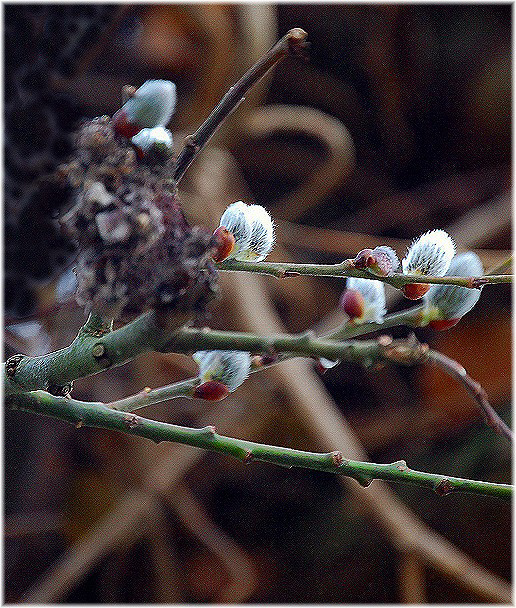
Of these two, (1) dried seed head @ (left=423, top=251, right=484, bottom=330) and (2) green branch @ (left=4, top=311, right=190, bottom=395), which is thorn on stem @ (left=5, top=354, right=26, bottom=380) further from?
(1) dried seed head @ (left=423, top=251, right=484, bottom=330)

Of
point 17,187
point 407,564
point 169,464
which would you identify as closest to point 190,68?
point 17,187

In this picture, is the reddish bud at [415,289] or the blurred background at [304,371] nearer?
the reddish bud at [415,289]

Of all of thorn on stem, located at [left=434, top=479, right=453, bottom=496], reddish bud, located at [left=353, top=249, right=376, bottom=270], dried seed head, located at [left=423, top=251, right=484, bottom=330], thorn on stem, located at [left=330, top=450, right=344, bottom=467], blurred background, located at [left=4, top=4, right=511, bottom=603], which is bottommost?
thorn on stem, located at [left=434, top=479, right=453, bottom=496]

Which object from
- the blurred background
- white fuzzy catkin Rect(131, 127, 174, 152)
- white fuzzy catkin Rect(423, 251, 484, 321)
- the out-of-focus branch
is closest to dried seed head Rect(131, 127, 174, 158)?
white fuzzy catkin Rect(131, 127, 174, 152)

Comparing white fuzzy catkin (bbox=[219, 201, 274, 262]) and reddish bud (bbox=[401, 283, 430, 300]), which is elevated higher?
white fuzzy catkin (bbox=[219, 201, 274, 262])

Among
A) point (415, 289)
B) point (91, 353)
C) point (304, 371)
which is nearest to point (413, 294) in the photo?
point (415, 289)

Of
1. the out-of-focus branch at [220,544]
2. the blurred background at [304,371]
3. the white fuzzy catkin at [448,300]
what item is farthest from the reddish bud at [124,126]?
the out-of-focus branch at [220,544]

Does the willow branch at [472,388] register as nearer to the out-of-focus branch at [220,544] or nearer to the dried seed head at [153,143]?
the dried seed head at [153,143]

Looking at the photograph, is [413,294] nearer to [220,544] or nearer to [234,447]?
[234,447]
